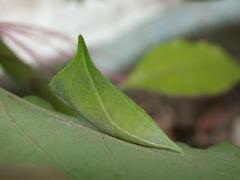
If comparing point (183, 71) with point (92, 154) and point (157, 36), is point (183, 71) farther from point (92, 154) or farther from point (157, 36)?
point (157, 36)

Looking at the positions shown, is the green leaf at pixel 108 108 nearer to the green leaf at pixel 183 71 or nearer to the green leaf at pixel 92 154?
the green leaf at pixel 92 154

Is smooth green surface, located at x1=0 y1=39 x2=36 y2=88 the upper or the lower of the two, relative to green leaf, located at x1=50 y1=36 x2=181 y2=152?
lower

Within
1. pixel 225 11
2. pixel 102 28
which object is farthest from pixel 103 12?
pixel 225 11

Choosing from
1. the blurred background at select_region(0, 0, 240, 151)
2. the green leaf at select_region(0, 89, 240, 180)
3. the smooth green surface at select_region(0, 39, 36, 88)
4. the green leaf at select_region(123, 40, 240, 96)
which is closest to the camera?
the green leaf at select_region(0, 89, 240, 180)

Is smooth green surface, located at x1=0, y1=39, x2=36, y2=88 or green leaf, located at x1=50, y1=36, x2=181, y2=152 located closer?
green leaf, located at x1=50, y1=36, x2=181, y2=152

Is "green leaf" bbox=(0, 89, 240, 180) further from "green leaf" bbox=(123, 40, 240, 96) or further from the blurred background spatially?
the blurred background

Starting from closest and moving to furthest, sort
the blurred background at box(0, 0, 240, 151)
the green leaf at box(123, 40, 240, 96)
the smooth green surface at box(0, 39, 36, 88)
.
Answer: the smooth green surface at box(0, 39, 36, 88), the green leaf at box(123, 40, 240, 96), the blurred background at box(0, 0, 240, 151)

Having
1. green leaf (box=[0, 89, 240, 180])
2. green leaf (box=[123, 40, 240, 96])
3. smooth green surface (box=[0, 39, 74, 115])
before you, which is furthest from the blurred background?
green leaf (box=[0, 89, 240, 180])
